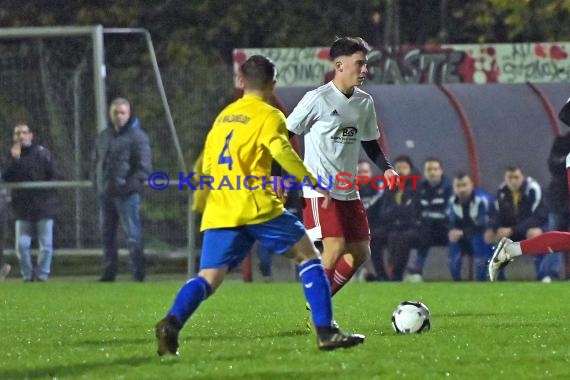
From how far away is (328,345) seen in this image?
8.37m

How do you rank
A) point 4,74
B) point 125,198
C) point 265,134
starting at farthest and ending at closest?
1. point 4,74
2. point 125,198
3. point 265,134

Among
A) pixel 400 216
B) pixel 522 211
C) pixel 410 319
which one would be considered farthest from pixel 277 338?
pixel 522 211

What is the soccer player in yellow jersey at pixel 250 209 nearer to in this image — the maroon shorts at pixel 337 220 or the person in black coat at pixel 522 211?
the maroon shorts at pixel 337 220

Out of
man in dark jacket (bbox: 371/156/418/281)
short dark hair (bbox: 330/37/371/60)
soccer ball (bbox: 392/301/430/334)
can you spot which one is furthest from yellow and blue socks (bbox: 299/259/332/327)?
man in dark jacket (bbox: 371/156/418/281)

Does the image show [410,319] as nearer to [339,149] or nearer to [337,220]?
[337,220]

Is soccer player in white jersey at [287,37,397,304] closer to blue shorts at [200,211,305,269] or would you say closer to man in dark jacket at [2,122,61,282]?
blue shorts at [200,211,305,269]

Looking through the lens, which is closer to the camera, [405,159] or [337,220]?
[337,220]

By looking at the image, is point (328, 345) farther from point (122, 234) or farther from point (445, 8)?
point (445, 8)

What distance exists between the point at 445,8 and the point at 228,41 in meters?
4.12

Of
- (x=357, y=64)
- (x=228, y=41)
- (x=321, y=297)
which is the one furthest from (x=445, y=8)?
(x=321, y=297)

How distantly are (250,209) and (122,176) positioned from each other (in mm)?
10908

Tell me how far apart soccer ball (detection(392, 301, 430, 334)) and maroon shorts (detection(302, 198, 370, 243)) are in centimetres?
68

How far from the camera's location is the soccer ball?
9828 mm

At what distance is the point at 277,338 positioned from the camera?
31.6 ft
